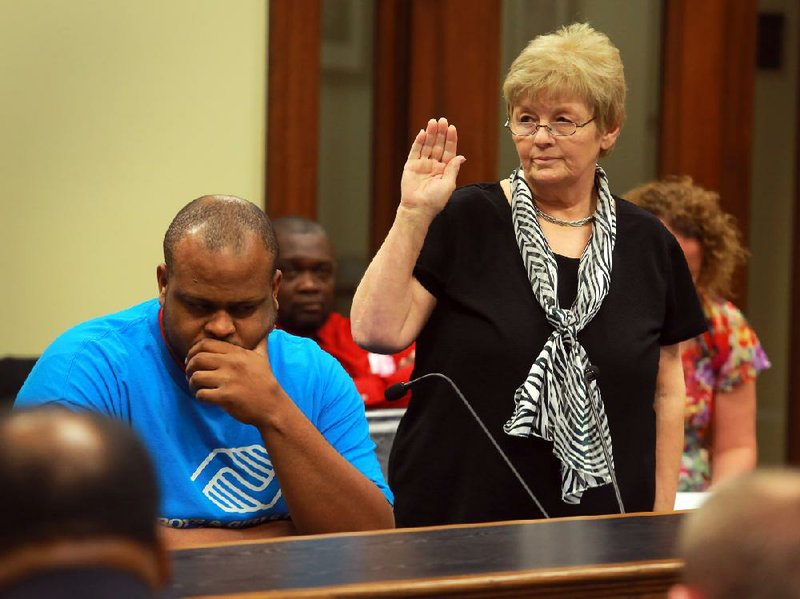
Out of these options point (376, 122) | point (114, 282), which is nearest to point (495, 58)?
point (376, 122)

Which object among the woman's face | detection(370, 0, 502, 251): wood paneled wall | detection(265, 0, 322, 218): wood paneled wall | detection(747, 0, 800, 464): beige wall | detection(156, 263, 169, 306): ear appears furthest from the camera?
detection(747, 0, 800, 464): beige wall

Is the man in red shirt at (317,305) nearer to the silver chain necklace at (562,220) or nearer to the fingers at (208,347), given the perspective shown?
the silver chain necklace at (562,220)

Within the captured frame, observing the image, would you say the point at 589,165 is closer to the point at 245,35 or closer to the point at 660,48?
the point at 245,35

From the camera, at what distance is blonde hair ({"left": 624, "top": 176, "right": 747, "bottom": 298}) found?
3107 millimetres

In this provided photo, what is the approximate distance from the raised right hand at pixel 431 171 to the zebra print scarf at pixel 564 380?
148 millimetres

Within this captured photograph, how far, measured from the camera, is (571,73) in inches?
87.4

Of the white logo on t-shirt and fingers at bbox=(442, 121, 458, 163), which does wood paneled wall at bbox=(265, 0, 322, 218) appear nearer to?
fingers at bbox=(442, 121, 458, 163)

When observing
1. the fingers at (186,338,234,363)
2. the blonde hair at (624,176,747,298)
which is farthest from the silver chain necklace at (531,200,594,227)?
the blonde hair at (624,176,747,298)

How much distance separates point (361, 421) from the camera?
2047 millimetres

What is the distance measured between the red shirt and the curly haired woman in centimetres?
74

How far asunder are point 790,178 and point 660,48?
90cm

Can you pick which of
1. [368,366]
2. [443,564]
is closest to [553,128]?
[443,564]

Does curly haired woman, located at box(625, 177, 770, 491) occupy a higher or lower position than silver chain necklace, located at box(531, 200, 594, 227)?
lower

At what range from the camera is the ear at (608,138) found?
91.0 inches
